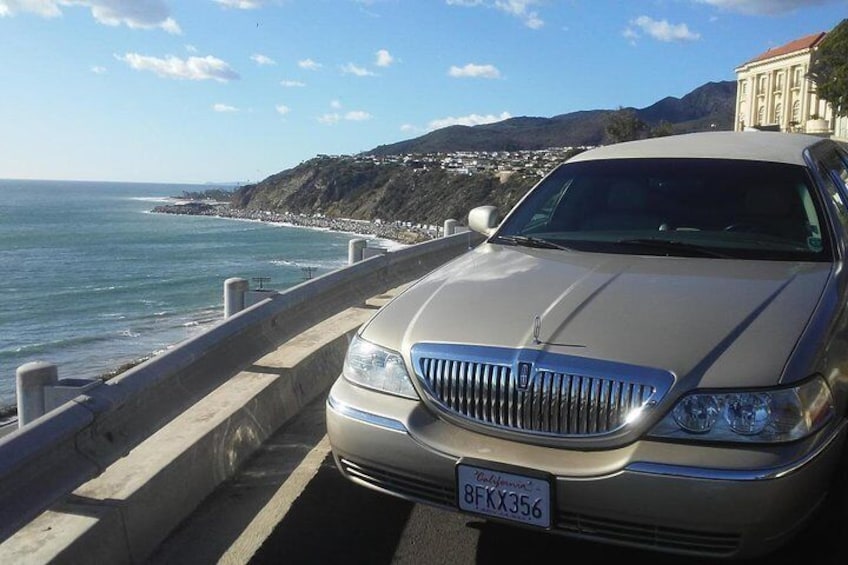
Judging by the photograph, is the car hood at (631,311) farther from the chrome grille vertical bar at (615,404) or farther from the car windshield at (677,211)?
the car windshield at (677,211)

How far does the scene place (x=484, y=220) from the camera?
5.23 metres

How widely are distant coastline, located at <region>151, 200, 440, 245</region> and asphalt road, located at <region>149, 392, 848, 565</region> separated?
59.0 m

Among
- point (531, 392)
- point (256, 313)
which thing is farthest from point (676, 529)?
point (256, 313)

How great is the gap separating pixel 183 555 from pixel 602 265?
225 centimetres

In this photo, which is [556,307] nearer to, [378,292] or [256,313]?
[256,313]

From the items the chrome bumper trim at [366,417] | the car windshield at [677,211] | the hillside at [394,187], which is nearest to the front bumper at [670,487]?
the chrome bumper trim at [366,417]

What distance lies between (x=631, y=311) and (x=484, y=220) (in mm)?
2174

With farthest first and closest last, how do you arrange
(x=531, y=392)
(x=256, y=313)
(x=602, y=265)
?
(x=256, y=313), (x=602, y=265), (x=531, y=392)

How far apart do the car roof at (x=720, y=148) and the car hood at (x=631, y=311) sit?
1.03m

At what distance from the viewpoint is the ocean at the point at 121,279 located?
31734 mm

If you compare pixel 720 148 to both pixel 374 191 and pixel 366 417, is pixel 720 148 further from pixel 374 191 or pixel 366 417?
pixel 374 191

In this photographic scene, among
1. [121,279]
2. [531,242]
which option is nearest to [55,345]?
[121,279]

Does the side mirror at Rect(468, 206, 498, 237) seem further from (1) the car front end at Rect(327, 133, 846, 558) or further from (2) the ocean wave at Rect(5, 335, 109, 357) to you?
(2) the ocean wave at Rect(5, 335, 109, 357)

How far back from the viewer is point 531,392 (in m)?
2.92
